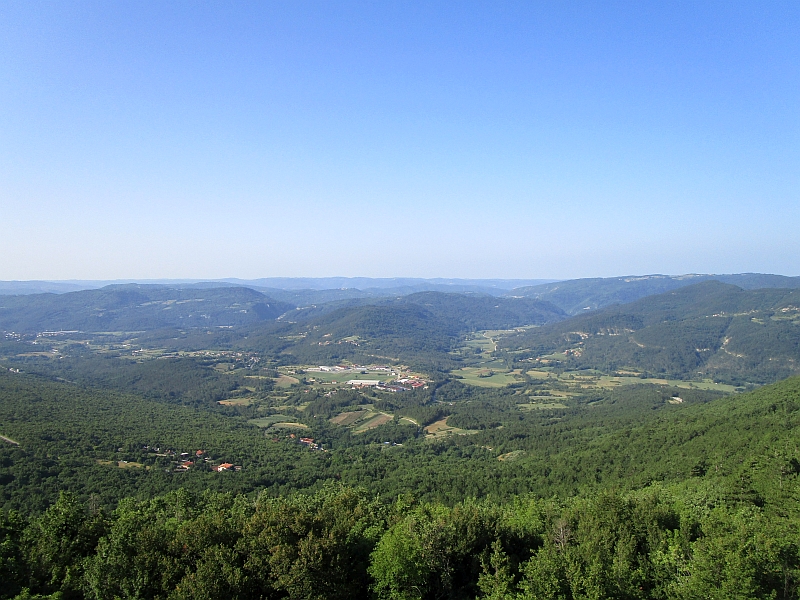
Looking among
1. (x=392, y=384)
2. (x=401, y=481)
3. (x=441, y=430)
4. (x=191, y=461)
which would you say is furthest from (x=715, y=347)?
(x=191, y=461)

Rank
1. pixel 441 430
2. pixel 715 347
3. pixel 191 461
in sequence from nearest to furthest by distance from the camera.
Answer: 1. pixel 191 461
2. pixel 441 430
3. pixel 715 347

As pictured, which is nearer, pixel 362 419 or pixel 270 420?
pixel 270 420

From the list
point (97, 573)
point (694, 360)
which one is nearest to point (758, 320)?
point (694, 360)

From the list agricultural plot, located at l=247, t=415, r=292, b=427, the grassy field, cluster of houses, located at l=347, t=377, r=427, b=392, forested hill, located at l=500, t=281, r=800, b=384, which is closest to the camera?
agricultural plot, located at l=247, t=415, r=292, b=427

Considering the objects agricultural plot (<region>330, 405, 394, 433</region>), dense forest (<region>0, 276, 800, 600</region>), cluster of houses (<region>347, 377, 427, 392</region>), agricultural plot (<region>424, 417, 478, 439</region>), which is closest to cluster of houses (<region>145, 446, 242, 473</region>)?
dense forest (<region>0, 276, 800, 600</region>)

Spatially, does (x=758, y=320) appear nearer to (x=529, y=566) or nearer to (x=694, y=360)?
(x=694, y=360)

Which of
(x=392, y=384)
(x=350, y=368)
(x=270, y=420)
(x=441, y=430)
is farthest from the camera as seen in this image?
(x=350, y=368)

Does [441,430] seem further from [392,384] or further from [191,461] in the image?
[392,384]

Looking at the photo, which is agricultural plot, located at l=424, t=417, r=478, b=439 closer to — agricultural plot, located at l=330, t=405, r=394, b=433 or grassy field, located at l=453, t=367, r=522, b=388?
agricultural plot, located at l=330, t=405, r=394, b=433
